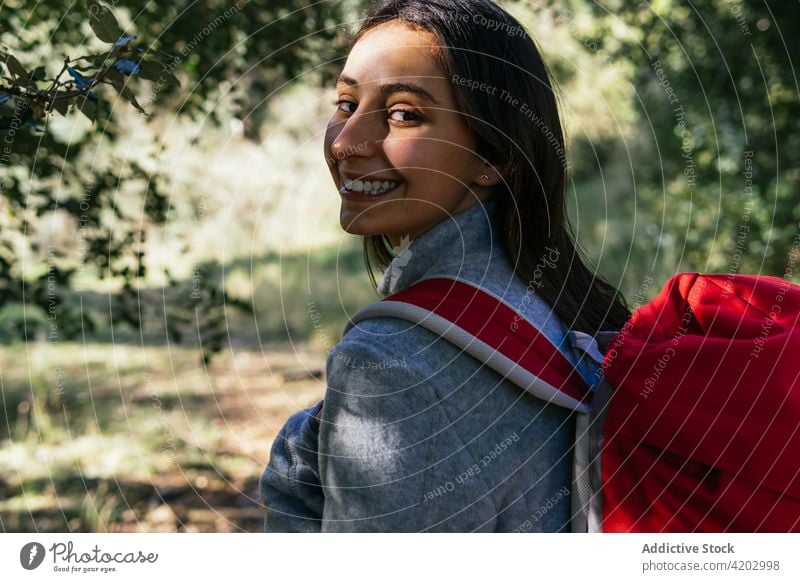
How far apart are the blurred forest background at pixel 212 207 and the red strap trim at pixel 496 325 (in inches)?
14.3

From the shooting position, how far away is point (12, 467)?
4.42 metres

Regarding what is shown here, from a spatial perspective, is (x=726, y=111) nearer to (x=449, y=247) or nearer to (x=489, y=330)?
(x=449, y=247)

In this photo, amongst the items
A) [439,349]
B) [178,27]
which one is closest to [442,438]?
[439,349]

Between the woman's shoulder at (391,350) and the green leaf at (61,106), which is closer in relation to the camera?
the woman's shoulder at (391,350)

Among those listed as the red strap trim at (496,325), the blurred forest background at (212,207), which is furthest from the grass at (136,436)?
the red strap trim at (496,325)

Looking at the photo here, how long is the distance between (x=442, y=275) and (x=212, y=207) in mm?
5422

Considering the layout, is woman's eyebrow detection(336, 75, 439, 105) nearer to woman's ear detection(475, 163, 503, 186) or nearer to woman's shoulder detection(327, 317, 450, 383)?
woman's ear detection(475, 163, 503, 186)

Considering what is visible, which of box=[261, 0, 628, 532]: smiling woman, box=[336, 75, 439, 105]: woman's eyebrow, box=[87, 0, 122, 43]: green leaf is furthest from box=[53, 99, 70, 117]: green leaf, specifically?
box=[336, 75, 439, 105]: woman's eyebrow

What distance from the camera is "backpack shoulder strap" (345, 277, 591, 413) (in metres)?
1.34

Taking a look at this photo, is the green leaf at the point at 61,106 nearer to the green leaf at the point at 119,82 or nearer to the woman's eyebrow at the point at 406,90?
the green leaf at the point at 119,82

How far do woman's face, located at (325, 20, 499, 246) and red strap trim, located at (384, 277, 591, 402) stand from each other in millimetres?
138

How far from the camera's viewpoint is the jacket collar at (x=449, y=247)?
4.91 feet

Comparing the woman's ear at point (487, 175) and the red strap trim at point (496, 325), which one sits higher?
the woman's ear at point (487, 175)

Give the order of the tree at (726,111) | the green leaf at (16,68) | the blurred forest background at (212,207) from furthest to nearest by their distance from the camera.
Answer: the tree at (726,111) < the blurred forest background at (212,207) < the green leaf at (16,68)
